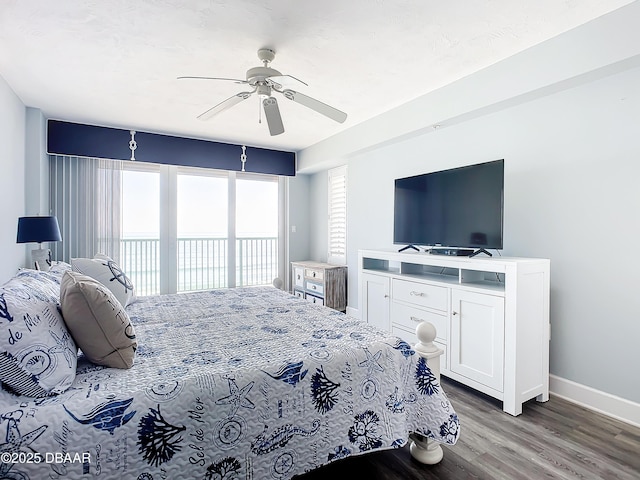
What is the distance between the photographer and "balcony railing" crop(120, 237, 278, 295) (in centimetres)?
466

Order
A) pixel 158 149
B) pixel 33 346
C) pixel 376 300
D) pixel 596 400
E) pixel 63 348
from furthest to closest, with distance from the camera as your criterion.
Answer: pixel 158 149
pixel 376 300
pixel 596 400
pixel 63 348
pixel 33 346

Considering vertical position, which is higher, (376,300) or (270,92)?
(270,92)

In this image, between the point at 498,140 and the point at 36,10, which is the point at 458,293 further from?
the point at 36,10

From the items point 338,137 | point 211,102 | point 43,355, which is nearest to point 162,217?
point 211,102

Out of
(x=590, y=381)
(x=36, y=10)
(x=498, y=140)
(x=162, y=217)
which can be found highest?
(x=36, y=10)

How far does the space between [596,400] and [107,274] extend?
3570 mm

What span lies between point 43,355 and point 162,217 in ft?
12.7

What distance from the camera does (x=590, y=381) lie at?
7.78 ft

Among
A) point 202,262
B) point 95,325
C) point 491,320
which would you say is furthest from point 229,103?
point 202,262

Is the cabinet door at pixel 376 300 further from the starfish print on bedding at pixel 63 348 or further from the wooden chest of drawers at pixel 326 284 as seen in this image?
the starfish print on bedding at pixel 63 348

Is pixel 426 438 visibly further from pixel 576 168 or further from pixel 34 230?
pixel 34 230

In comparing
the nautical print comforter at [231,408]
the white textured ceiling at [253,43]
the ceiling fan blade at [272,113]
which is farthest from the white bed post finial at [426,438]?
the white textured ceiling at [253,43]

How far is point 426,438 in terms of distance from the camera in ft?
5.90

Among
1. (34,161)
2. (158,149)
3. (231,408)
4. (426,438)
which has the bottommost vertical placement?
(426,438)
